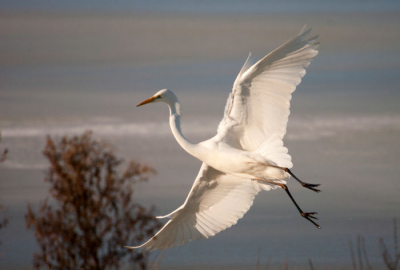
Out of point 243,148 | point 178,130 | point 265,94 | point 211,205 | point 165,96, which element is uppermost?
point 165,96

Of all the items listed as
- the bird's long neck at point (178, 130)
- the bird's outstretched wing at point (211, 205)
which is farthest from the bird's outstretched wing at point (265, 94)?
the bird's outstretched wing at point (211, 205)

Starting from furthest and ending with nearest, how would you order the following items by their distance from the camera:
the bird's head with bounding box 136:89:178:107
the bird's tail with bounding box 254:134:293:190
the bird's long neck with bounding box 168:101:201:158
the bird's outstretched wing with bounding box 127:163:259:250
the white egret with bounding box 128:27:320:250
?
1. the bird's outstretched wing with bounding box 127:163:259:250
2. the bird's head with bounding box 136:89:178:107
3. the bird's long neck with bounding box 168:101:201:158
4. the bird's tail with bounding box 254:134:293:190
5. the white egret with bounding box 128:27:320:250

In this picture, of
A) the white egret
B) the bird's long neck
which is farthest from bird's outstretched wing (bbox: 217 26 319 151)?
the bird's long neck

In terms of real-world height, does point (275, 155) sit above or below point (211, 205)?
above

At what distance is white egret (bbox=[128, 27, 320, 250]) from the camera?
Result: 7566 millimetres

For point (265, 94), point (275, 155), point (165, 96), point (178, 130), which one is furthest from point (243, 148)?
point (165, 96)

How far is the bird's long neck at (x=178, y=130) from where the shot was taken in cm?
873

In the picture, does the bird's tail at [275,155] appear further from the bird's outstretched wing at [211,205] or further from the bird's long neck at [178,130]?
the bird's long neck at [178,130]

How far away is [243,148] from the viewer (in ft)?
28.5

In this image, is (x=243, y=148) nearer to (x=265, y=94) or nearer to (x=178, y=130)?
(x=178, y=130)

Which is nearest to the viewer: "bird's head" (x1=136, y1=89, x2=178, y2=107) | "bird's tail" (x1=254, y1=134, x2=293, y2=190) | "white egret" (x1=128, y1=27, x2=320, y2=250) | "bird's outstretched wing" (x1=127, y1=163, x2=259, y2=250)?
"white egret" (x1=128, y1=27, x2=320, y2=250)

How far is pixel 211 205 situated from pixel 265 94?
237 centimetres

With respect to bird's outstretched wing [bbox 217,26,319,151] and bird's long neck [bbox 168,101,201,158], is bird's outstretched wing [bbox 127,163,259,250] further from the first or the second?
bird's outstretched wing [bbox 217,26,319,151]

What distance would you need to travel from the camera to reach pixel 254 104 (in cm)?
803
